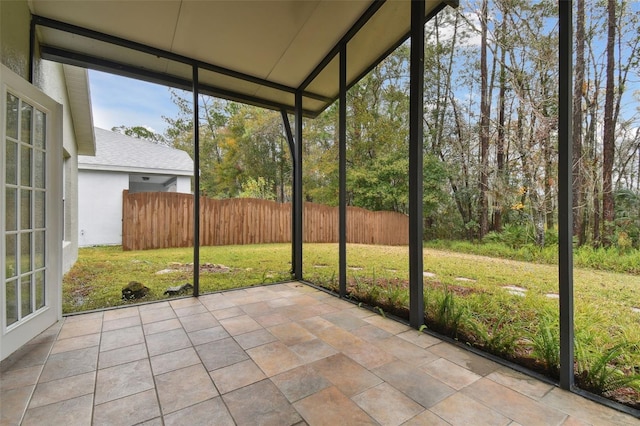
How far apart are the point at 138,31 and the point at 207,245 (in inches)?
169

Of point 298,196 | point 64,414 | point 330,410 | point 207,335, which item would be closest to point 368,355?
point 330,410

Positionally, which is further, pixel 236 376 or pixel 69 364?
pixel 69 364

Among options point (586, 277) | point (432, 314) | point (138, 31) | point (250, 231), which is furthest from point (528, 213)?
point (250, 231)

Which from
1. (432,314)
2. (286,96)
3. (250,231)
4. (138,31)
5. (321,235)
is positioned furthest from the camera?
(250,231)

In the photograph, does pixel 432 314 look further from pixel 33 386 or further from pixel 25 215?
pixel 25 215

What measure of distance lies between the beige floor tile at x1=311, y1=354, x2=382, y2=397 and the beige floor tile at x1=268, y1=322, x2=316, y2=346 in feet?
1.22

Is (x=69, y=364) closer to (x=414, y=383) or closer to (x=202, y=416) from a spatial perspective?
(x=202, y=416)

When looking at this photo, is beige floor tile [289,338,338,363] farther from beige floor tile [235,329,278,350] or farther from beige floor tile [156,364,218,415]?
beige floor tile [156,364,218,415]

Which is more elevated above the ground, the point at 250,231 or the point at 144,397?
the point at 250,231

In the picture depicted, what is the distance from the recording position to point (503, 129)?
2891mm

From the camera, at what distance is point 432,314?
2539mm

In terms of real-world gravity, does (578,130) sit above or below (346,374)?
above

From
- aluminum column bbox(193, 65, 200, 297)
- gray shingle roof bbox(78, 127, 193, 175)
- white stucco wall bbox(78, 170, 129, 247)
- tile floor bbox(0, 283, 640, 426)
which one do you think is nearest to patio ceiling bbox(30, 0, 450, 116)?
aluminum column bbox(193, 65, 200, 297)

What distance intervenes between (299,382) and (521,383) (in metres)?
1.35
